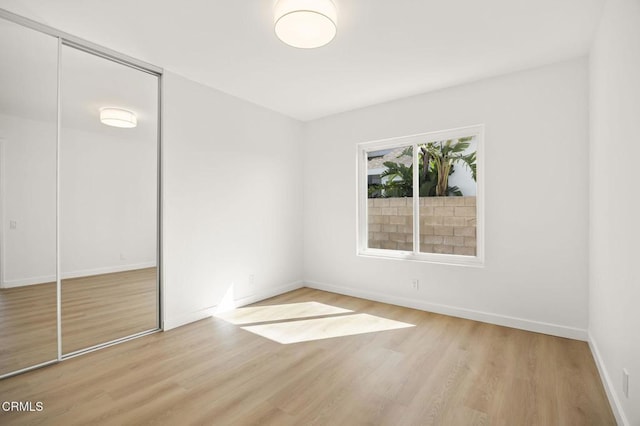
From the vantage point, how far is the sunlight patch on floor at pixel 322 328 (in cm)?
297

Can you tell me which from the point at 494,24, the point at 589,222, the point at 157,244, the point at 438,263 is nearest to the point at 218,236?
the point at 157,244

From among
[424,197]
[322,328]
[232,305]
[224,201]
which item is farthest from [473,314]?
[224,201]

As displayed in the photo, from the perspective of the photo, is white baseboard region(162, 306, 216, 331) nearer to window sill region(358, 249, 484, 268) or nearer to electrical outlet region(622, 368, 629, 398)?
window sill region(358, 249, 484, 268)

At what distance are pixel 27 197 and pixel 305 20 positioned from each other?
8.31 feet

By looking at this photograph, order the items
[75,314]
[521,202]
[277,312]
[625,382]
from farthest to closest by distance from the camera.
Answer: [277,312] → [521,202] → [75,314] → [625,382]

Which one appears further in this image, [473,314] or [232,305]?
[232,305]

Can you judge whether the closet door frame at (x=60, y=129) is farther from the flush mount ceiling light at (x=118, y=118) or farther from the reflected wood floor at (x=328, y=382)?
the flush mount ceiling light at (x=118, y=118)

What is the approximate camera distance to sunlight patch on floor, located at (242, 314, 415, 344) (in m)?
2.97

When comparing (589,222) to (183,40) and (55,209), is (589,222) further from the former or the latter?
(55,209)

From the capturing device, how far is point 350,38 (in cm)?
252

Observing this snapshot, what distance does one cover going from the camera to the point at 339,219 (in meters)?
4.50

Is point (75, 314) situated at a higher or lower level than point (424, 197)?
lower

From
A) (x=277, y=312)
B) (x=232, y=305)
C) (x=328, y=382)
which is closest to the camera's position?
(x=328, y=382)

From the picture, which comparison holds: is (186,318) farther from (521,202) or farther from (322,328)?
(521,202)
